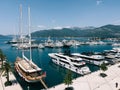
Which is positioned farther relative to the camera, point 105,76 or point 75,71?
point 75,71

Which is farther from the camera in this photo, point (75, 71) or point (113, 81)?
point (75, 71)

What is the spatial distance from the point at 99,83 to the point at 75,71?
70.5 feet

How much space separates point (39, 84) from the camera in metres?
51.9

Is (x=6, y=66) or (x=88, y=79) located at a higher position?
(x=6, y=66)

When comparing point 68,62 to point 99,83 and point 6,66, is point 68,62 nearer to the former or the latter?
point 99,83

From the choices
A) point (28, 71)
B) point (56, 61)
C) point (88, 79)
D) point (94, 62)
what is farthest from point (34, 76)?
point (94, 62)

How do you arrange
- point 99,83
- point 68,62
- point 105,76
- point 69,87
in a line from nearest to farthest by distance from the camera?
point 69,87 < point 99,83 < point 105,76 < point 68,62

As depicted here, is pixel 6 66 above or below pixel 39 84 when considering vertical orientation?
above

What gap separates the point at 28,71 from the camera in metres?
53.6

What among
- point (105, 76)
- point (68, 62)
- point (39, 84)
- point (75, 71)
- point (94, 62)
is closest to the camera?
point (39, 84)

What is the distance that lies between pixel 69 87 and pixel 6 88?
17.1 m

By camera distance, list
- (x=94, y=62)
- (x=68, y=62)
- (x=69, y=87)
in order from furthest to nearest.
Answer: (x=94, y=62), (x=68, y=62), (x=69, y=87)

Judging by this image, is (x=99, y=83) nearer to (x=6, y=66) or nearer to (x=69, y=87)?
(x=69, y=87)

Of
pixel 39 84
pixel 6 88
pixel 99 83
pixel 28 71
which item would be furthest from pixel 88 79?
pixel 6 88
